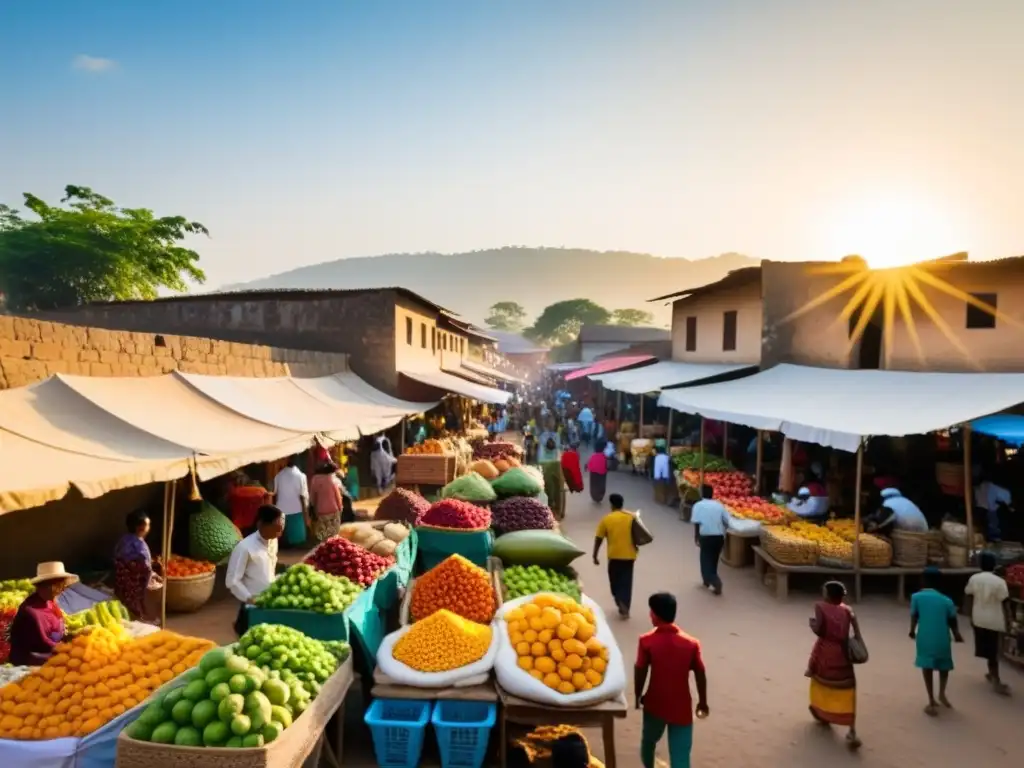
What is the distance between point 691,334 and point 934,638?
52.8ft

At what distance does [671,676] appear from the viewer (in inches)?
167

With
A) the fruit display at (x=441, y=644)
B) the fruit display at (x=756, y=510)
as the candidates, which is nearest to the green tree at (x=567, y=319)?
the fruit display at (x=756, y=510)

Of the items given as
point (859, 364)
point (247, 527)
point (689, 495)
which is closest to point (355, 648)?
point (247, 527)

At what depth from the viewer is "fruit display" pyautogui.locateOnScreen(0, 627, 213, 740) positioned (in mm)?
3463

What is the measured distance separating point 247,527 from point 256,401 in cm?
184

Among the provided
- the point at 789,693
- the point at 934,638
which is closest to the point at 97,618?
the point at 789,693

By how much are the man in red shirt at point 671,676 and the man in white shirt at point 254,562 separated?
10.3ft

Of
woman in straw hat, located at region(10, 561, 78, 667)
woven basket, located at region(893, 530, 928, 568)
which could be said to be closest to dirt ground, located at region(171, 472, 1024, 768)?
woven basket, located at region(893, 530, 928, 568)

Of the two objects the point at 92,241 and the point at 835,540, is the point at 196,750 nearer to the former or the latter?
the point at 835,540

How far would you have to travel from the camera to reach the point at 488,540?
7156 mm

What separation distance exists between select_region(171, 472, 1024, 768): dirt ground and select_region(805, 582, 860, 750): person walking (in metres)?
0.23

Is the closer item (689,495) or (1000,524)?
(1000,524)

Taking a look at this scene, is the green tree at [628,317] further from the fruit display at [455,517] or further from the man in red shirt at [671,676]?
the man in red shirt at [671,676]

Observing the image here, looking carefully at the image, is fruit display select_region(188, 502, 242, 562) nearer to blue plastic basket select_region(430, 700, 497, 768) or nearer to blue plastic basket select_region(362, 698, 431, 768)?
blue plastic basket select_region(362, 698, 431, 768)
